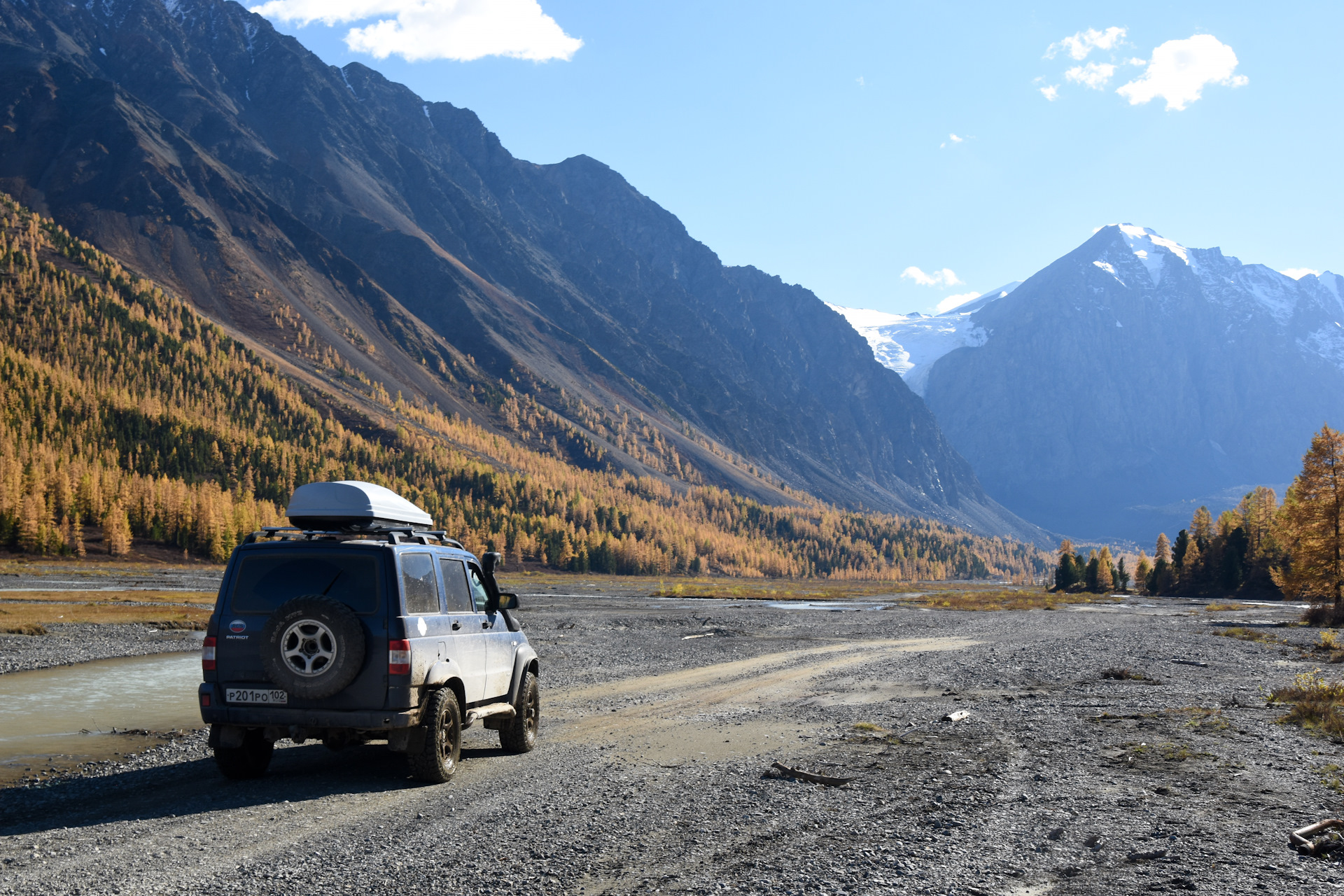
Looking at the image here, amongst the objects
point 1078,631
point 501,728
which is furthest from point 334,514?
point 1078,631

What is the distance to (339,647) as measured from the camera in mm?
10664

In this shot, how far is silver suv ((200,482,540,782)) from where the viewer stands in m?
10.7

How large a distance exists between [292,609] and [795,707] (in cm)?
1212

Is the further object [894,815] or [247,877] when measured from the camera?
[894,815]

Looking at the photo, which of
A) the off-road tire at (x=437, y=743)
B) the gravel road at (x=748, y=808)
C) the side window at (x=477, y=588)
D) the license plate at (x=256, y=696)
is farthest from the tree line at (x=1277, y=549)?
the license plate at (x=256, y=696)

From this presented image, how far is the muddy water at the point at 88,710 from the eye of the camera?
13891 mm

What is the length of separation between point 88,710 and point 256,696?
34.6 feet

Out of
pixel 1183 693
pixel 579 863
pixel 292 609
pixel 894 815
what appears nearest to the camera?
pixel 579 863

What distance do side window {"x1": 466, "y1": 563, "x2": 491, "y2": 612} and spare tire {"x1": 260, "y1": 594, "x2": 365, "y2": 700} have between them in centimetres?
277

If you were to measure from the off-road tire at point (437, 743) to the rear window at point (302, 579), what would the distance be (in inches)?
61.9

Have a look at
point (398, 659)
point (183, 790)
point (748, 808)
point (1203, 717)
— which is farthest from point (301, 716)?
point (1203, 717)

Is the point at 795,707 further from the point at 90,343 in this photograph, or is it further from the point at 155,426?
the point at 90,343

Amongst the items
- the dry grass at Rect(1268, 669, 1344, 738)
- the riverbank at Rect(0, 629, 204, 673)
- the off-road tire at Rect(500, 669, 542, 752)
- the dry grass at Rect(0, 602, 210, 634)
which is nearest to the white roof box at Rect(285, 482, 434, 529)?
the off-road tire at Rect(500, 669, 542, 752)

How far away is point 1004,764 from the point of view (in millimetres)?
12883
